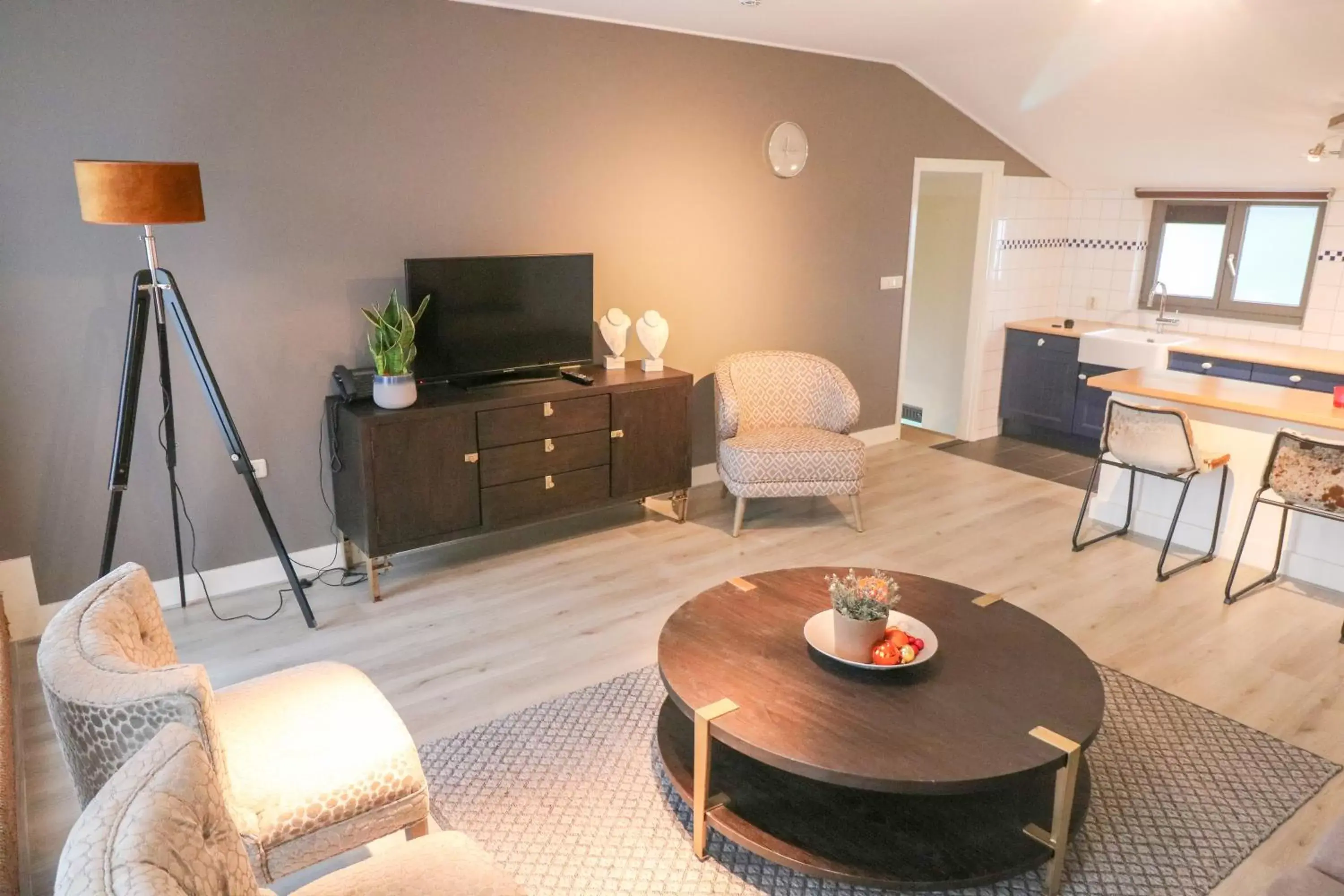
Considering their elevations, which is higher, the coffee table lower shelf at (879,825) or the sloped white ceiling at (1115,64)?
the sloped white ceiling at (1115,64)

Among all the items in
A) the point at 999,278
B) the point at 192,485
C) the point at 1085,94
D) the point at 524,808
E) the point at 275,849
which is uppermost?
the point at 1085,94

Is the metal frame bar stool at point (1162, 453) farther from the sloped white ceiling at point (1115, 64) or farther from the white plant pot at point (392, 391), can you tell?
the white plant pot at point (392, 391)

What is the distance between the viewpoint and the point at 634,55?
434 cm

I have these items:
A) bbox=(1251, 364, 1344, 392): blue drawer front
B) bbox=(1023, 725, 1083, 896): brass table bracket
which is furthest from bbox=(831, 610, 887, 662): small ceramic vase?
bbox=(1251, 364, 1344, 392): blue drawer front

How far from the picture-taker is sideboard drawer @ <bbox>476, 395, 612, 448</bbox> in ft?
12.5

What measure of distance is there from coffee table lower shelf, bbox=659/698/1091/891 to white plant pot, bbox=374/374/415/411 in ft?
6.21

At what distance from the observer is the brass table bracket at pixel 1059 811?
6.75 ft

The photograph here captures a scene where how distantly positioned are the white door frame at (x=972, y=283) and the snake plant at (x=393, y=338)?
11.0ft

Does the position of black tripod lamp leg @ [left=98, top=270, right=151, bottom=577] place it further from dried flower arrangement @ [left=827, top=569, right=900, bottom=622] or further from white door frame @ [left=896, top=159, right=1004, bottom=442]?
white door frame @ [left=896, top=159, right=1004, bottom=442]

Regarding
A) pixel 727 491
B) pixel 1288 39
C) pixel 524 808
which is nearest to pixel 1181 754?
pixel 524 808

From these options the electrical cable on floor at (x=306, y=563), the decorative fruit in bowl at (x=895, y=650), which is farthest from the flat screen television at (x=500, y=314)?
the decorative fruit in bowl at (x=895, y=650)

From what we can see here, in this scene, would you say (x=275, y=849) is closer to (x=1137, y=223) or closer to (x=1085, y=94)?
(x=1085, y=94)

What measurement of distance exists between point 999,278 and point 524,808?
→ 507 centimetres

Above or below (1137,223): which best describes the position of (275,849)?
below
